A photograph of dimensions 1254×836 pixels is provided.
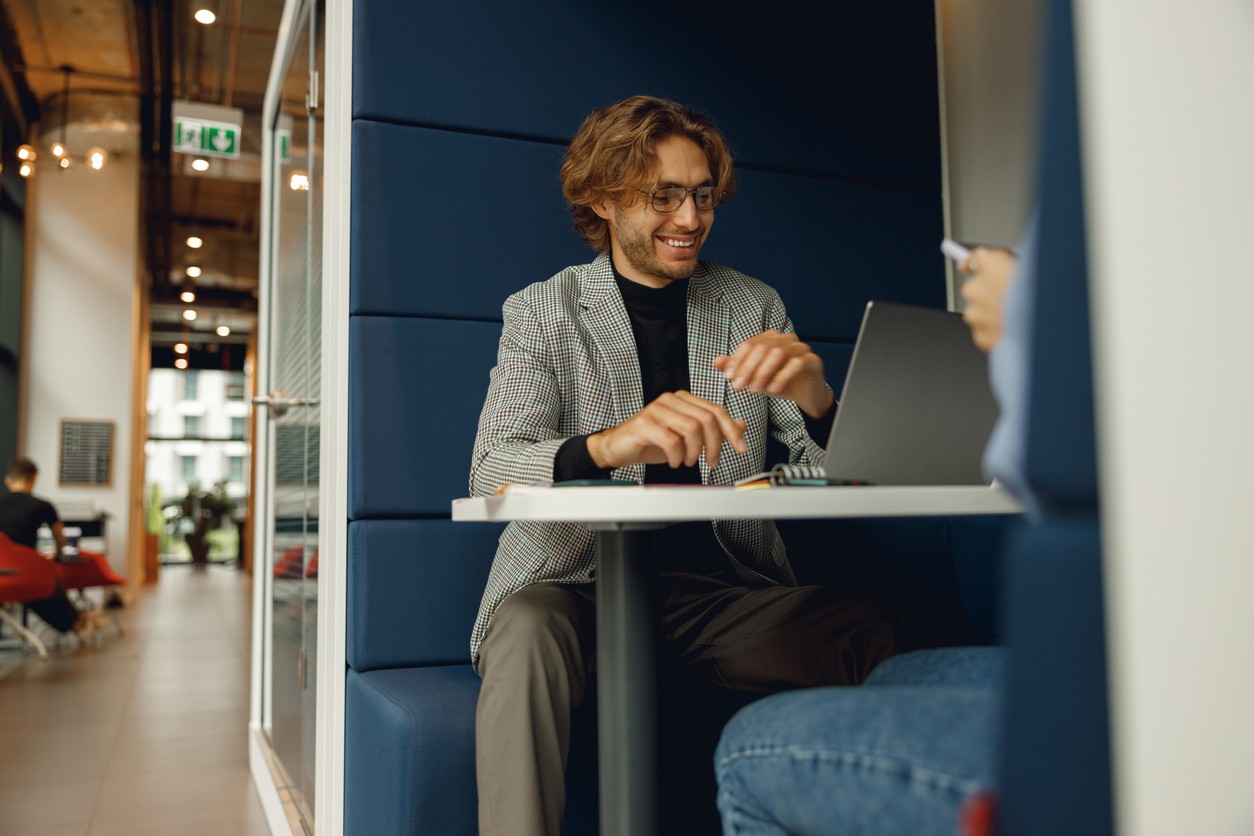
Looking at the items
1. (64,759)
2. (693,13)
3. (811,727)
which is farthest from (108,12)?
(811,727)

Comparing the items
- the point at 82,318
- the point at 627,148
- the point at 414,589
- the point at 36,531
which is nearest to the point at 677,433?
the point at 627,148

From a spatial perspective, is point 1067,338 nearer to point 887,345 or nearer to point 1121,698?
point 1121,698

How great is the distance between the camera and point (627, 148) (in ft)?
6.01

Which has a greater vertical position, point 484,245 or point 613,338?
point 484,245

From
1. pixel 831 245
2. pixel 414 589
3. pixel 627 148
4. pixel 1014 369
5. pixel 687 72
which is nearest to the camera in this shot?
pixel 1014 369

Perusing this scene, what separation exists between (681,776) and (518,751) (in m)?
0.37

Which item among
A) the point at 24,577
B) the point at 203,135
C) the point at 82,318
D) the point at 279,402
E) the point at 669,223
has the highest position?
the point at 203,135

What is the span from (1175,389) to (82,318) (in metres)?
10.8

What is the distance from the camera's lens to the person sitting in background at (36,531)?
20.3 feet

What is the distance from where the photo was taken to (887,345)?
1074mm

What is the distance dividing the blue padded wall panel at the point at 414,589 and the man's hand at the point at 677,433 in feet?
2.91

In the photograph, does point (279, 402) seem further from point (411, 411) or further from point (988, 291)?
point (988, 291)

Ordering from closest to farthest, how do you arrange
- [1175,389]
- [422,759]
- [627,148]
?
[1175,389] < [422,759] < [627,148]

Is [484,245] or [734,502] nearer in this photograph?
[734,502]
